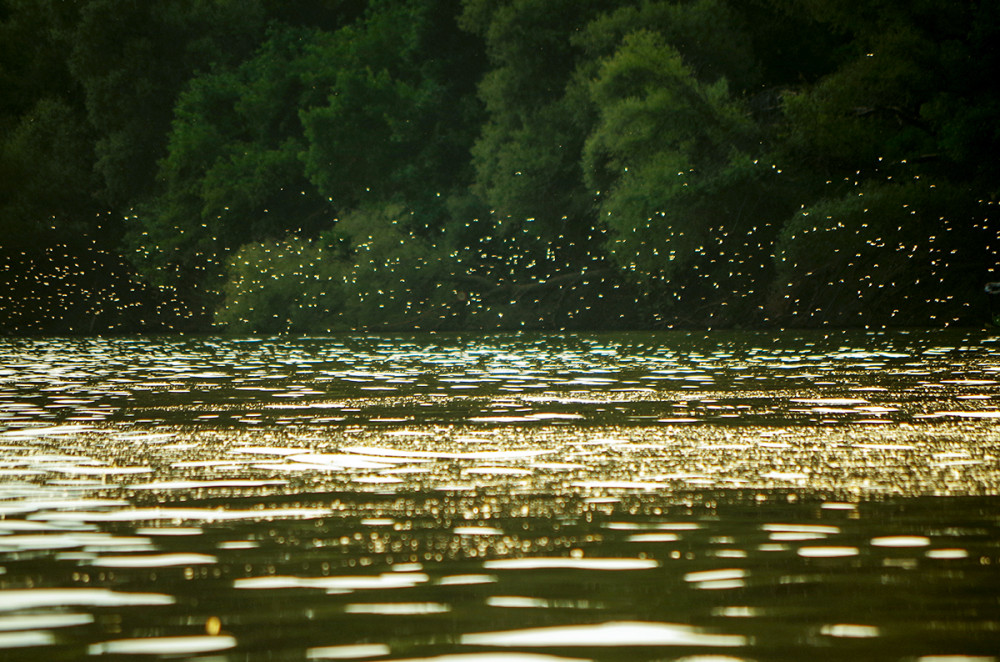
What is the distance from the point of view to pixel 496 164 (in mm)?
55219

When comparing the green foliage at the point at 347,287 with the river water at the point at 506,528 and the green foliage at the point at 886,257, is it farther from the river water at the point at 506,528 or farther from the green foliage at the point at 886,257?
the river water at the point at 506,528

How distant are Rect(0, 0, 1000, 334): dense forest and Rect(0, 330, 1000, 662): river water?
27630 millimetres

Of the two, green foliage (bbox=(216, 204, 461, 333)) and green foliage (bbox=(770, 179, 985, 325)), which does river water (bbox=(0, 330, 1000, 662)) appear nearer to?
green foliage (bbox=(770, 179, 985, 325))

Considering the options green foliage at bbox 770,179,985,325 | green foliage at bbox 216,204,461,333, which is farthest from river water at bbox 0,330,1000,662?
green foliage at bbox 216,204,461,333

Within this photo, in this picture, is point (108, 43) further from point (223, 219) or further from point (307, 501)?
point (307, 501)

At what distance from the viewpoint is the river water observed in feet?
18.8

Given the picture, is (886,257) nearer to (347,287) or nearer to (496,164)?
(496,164)

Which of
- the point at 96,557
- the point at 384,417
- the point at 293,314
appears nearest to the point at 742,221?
the point at 293,314

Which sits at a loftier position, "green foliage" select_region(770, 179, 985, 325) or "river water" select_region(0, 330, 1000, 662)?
"green foliage" select_region(770, 179, 985, 325)

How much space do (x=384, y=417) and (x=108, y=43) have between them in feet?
170

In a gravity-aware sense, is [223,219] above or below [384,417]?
above

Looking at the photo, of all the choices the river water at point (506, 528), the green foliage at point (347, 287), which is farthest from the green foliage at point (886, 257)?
the river water at point (506, 528)

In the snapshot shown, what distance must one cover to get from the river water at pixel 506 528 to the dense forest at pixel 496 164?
27.6 metres

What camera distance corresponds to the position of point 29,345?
46094 millimetres
